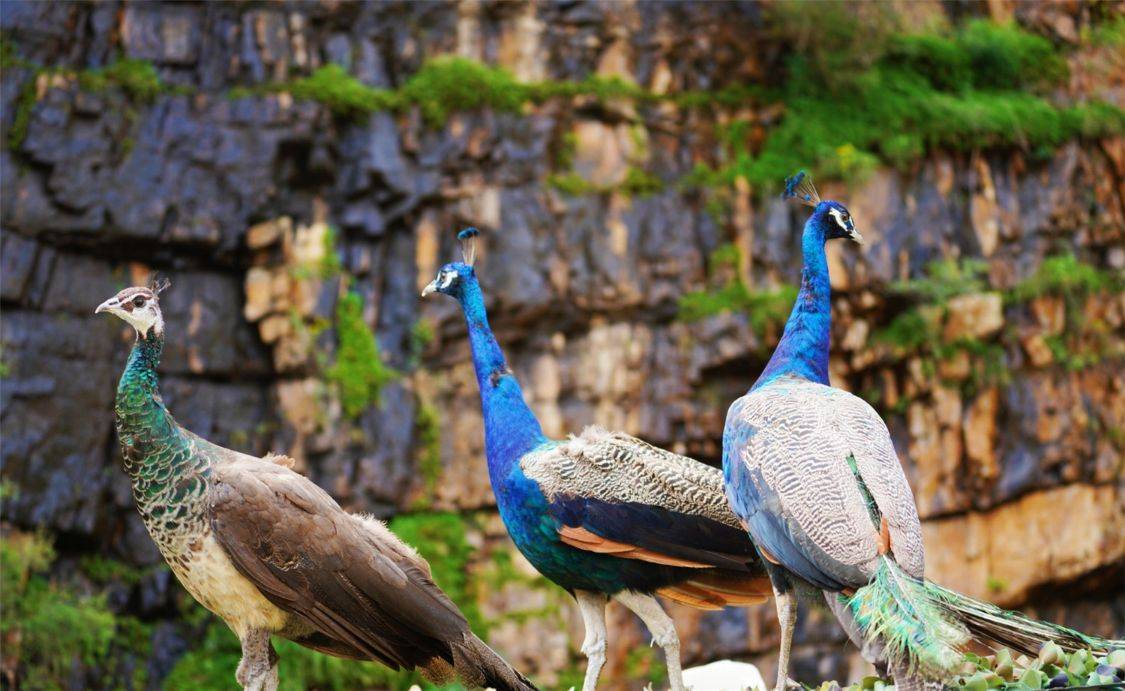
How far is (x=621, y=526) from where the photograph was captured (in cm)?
478

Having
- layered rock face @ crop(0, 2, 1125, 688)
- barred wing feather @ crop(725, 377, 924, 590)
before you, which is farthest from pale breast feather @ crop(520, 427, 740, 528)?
layered rock face @ crop(0, 2, 1125, 688)

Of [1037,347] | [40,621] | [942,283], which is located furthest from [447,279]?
[1037,347]

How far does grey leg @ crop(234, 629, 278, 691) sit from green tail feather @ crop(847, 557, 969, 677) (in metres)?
2.09

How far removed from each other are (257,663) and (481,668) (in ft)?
2.59

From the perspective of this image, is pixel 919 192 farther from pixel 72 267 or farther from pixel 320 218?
pixel 72 267

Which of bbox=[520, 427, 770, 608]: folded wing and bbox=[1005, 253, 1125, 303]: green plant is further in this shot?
bbox=[1005, 253, 1125, 303]: green plant

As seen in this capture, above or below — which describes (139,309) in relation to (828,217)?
below

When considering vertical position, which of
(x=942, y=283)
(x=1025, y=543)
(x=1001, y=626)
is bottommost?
(x=1025, y=543)

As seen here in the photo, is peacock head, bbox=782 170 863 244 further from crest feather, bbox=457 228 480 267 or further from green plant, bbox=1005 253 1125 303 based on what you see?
green plant, bbox=1005 253 1125 303

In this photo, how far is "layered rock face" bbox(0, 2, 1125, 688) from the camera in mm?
12031

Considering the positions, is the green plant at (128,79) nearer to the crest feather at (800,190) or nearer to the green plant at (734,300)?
the green plant at (734,300)

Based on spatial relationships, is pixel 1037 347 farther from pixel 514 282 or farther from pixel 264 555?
pixel 264 555

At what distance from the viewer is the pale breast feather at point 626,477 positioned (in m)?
4.86

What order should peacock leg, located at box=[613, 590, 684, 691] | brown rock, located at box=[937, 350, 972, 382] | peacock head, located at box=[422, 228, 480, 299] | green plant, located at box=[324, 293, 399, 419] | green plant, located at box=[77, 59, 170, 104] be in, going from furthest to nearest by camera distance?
brown rock, located at box=[937, 350, 972, 382], green plant, located at box=[324, 293, 399, 419], green plant, located at box=[77, 59, 170, 104], peacock head, located at box=[422, 228, 480, 299], peacock leg, located at box=[613, 590, 684, 691]
